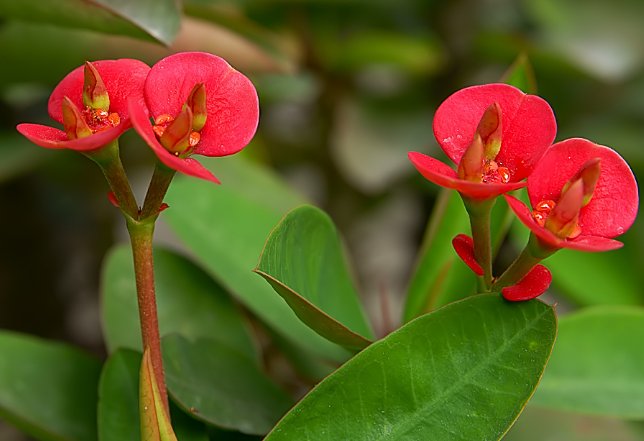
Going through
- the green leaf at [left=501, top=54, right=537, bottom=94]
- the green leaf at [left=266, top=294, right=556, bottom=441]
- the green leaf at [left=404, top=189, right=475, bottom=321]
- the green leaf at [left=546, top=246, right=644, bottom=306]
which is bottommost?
the green leaf at [left=546, top=246, right=644, bottom=306]

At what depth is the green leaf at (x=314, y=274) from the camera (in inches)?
20.6

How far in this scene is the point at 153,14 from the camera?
2.59ft

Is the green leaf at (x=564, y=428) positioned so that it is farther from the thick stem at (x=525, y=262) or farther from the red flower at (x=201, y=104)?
the red flower at (x=201, y=104)

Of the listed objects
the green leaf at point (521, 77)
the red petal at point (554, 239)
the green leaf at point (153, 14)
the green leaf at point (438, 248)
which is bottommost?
the green leaf at point (438, 248)

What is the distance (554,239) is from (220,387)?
33 cm

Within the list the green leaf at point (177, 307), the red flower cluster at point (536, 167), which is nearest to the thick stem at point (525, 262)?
the red flower cluster at point (536, 167)

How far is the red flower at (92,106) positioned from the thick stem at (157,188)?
0.12 feet

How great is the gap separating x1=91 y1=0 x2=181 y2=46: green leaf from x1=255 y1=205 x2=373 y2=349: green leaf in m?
0.25

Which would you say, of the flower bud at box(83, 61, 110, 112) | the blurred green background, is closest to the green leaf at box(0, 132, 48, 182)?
the blurred green background

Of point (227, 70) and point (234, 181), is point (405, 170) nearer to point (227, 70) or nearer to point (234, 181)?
point (234, 181)

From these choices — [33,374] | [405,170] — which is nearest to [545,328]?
[33,374]

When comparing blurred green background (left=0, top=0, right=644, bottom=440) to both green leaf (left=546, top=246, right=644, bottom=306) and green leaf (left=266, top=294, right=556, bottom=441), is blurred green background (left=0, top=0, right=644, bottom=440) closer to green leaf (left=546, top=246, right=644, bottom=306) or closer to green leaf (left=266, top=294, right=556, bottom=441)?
green leaf (left=546, top=246, right=644, bottom=306)

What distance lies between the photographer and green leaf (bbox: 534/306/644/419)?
719 mm

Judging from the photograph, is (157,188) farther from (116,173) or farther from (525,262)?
(525,262)
